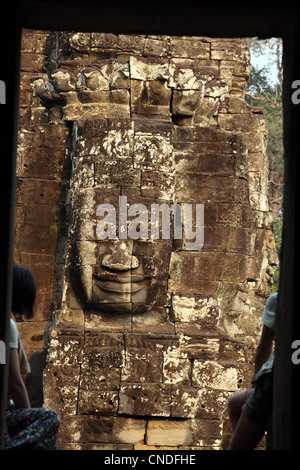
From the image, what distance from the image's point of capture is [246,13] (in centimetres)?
355

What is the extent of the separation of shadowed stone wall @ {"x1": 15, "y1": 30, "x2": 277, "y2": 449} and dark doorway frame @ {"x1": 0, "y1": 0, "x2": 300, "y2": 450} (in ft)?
15.3

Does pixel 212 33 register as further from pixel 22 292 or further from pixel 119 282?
Result: pixel 119 282

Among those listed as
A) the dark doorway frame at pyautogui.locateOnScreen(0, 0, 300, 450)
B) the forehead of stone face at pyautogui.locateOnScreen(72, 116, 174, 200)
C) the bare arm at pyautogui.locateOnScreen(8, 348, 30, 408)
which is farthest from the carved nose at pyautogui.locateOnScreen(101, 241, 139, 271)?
the dark doorway frame at pyautogui.locateOnScreen(0, 0, 300, 450)

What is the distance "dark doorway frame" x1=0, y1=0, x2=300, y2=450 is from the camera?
3355mm

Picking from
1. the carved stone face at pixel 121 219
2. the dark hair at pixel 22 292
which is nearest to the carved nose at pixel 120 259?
the carved stone face at pixel 121 219

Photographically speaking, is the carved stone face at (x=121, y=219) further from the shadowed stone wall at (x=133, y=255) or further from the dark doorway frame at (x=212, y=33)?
the dark doorway frame at (x=212, y=33)

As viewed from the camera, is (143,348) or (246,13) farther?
(143,348)

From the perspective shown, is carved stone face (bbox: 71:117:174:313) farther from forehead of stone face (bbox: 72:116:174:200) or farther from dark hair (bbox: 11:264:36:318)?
dark hair (bbox: 11:264:36:318)

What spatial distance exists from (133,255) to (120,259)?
6.5 inches

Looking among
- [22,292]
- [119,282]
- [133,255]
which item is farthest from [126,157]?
[22,292]

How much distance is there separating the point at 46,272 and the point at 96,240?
1174 mm

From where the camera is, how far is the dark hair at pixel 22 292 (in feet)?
13.3
